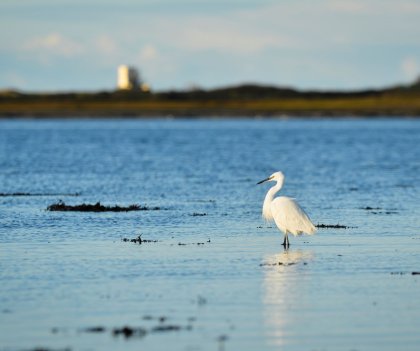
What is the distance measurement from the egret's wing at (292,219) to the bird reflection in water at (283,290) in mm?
897

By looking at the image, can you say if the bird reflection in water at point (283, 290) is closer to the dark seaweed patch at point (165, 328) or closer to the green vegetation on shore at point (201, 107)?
the dark seaweed patch at point (165, 328)

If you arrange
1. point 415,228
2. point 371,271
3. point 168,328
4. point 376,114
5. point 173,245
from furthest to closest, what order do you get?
1. point 376,114
2. point 415,228
3. point 173,245
4. point 371,271
5. point 168,328

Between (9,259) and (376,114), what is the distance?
168269mm

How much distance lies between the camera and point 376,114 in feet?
577

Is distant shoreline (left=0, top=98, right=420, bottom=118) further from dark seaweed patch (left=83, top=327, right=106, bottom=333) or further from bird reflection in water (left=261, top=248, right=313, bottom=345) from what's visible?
dark seaweed patch (left=83, top=327, right=106, bottom=333)

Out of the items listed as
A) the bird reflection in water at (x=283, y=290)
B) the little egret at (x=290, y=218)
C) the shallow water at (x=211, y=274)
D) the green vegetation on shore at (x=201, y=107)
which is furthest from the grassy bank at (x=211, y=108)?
the bird reflection in water at (x=283, y=290)

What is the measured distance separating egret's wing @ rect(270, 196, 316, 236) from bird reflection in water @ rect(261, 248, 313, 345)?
897 mm

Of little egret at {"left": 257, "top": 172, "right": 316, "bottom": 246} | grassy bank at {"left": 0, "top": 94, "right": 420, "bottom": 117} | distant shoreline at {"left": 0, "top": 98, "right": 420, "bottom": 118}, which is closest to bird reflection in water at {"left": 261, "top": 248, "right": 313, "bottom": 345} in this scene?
little egret at {"left": 257, "top": 172, "right": 316, "bottom": 246}

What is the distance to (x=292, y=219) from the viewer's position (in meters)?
16.6

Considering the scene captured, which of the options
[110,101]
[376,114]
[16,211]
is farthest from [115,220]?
[110,101]

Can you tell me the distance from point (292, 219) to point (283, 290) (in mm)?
4863

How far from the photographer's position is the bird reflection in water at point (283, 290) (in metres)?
9.81

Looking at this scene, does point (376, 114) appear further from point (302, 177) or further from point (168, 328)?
point (168, 328)

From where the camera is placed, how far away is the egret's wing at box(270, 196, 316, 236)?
1652 centimetres
